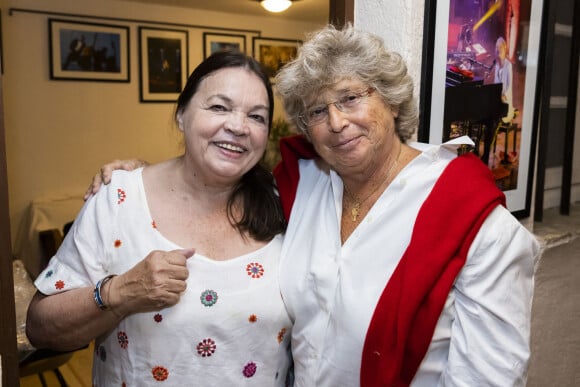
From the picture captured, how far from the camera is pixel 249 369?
1343mm

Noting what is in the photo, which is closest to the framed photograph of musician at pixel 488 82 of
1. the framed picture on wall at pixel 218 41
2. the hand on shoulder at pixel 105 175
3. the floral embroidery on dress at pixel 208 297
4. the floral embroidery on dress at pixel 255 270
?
the floral embroidery on dress at pixel 255 270

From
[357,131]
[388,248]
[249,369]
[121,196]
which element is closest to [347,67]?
[357,131]

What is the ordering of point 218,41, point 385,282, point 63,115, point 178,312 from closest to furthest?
point 385,282 < point 178,312 < point 63,115 < point 218,41

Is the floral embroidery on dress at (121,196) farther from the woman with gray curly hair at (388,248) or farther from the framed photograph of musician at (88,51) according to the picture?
the framed photograph of musician at (88,51)

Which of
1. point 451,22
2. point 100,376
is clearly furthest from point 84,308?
point 451,22

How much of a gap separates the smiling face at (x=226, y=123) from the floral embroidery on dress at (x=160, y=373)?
Answer: 1.66 feet

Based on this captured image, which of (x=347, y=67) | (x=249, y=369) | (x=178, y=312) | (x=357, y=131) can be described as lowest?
(x=249, y=369)

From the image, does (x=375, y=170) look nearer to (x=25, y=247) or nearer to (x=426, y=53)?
(x=426, y=53)

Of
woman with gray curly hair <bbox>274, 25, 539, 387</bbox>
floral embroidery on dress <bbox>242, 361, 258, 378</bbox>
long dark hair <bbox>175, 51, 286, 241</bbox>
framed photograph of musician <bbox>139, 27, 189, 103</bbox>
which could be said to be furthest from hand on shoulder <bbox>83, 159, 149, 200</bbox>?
framed photograph of musician <bbox>139, 27, 189, 103</bbox>

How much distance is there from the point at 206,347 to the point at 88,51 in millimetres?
4086

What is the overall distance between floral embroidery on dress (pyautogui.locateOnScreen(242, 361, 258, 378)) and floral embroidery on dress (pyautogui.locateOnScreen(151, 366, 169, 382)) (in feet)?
0.65

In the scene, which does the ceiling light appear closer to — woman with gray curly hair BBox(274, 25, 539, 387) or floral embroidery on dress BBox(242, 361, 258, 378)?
woman with gray curly hair BBox(274, 25, 539, 387)

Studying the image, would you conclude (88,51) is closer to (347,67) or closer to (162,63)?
(162,63)

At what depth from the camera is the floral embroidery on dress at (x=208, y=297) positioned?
1302mm
